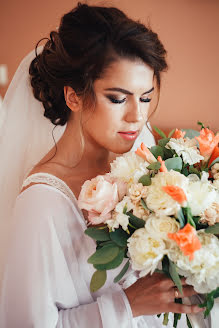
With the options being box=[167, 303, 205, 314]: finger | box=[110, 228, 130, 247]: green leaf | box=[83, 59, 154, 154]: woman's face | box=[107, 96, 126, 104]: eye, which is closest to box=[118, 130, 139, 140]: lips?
box=[83, 59, 154, 154]: woman's face

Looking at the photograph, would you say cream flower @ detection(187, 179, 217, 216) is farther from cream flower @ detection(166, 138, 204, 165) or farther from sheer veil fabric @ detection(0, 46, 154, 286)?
sheer veil fabric @ detection(0, 46, 154, 286)

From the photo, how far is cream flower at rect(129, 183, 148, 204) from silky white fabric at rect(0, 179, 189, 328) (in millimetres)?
289

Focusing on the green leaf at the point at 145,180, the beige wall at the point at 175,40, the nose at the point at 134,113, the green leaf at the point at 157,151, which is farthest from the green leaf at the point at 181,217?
the beige wall at the point at 175,40

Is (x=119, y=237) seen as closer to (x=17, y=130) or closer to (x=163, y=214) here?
(x=163, y=214)

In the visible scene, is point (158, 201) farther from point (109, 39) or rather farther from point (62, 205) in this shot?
point (109, 39)

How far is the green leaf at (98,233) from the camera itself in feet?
2.60

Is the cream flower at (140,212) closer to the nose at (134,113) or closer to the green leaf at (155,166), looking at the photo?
the green leaf at (155,166)

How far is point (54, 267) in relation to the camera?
0.90m

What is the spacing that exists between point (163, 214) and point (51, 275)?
0.39 metres

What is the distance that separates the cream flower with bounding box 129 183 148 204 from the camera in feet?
2.47

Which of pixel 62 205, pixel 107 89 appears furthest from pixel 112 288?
pixel 107 89

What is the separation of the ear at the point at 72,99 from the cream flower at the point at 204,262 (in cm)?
57

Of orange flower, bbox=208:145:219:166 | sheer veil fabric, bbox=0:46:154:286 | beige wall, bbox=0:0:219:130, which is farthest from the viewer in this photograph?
beige wall, bbox=0:0:219:130

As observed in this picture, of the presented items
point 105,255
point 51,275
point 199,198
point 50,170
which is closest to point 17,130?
point 50,170
